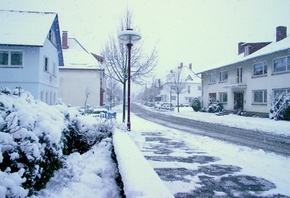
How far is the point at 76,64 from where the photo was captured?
34.7m

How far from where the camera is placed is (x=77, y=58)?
118ft

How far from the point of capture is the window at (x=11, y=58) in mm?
18859

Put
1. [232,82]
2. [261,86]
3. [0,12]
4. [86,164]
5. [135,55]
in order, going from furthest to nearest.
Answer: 1. [232,82]
2. [261,86]
3. [0,12]
4. [135,55]
5. [86,164]

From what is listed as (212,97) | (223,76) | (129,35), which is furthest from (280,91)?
(129,35)

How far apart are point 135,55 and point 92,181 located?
13263mm

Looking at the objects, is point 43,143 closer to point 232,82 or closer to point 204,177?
point 204,177

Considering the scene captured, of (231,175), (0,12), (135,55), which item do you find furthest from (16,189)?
(0,12)

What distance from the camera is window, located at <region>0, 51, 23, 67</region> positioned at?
742 inches

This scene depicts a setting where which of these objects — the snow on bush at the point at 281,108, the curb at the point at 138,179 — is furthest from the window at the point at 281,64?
the curb at the point at 138,179

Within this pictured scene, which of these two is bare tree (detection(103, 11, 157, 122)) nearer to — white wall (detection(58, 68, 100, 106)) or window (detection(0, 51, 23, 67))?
window (detection(0, 51, 23, 67))

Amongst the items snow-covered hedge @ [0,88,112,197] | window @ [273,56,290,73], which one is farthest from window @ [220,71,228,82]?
snow-covered hedge @ [0,88,112,197]

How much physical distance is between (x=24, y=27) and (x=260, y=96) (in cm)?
2359

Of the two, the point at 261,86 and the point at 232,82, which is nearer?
the point at 261,86

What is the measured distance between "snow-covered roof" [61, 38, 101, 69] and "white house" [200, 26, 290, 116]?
57.8 feet
